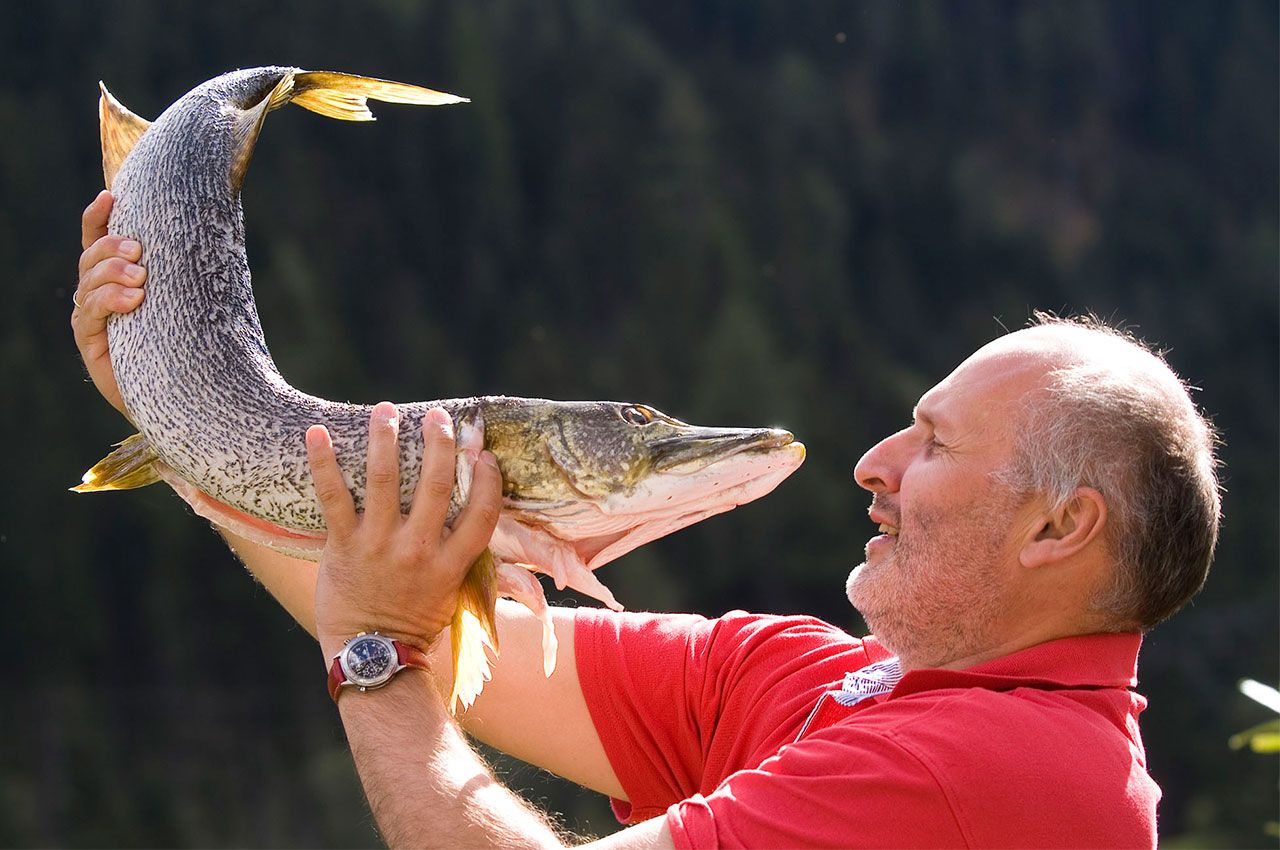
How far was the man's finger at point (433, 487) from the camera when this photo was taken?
1.47 metres

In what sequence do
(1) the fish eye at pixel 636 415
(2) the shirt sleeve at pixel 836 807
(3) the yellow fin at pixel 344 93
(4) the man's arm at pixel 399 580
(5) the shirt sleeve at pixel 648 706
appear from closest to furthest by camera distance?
(2) the shirt sleeve at pixel 836 807 < (4) the man's arm at pixel 399 580 < (1) the fish eye at pixel 636 415 < (3) the yellow fin at pixel 344 93 < (5) the shirt sleeve at pixel 648 706

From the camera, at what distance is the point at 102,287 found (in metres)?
1.64

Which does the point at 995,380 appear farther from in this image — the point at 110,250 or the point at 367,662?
the point at 110,250

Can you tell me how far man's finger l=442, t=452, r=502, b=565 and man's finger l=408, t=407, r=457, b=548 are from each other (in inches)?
0.8

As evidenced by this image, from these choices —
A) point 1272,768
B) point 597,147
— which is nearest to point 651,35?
point 597,147

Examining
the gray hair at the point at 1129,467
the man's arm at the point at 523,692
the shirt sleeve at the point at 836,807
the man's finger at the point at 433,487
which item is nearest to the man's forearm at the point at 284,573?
the man's arm at the point at 523,692

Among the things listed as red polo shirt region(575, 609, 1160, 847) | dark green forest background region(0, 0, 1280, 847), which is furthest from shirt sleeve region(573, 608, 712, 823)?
dark green forest background region(0, 0, 1280, 847)

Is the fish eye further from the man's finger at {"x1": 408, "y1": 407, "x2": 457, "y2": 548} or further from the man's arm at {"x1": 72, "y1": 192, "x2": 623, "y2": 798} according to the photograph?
the man's arm at {"x1": 72, "y1": 192, "x2": 623, "y2": 798}

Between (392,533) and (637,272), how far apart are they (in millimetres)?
6229

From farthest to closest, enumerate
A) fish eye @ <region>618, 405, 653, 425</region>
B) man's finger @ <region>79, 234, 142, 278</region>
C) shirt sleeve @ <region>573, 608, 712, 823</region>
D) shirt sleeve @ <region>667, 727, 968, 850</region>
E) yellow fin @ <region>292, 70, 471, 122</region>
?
shirt sleeve @ <region>573, 608, 712, 823</region>, yellow fin @ <region>292, 70, 471, 122</region>, man's finger @ <region>79, 234, 142, 278</region>, fish eye @ <region>618, 405, 653, 425</region>, shirt sleeve @ <region>667, 727, 968, 850</region>

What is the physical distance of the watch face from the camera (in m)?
1.47

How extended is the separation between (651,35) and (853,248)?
176cm

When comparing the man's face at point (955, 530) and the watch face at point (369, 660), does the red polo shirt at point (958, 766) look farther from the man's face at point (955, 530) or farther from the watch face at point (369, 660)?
the watch face at point (369, 660)

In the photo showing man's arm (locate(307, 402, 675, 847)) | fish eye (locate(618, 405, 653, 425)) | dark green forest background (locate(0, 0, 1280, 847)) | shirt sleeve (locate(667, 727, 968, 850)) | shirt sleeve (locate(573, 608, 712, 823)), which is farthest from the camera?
dark green forest background (locate(0, 0, 1280, 847))
